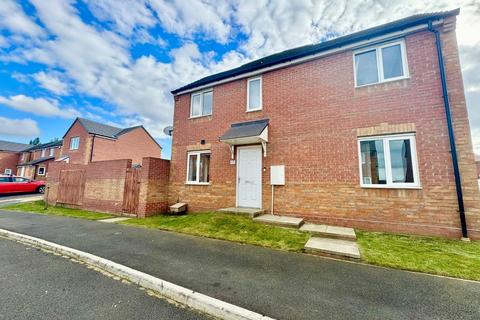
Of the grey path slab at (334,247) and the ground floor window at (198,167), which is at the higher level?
the ground floor window at (198,167)

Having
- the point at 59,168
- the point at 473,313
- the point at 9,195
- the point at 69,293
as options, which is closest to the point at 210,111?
the point at 69,293

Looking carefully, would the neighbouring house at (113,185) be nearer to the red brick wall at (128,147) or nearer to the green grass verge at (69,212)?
the green grass verge at (69,212)

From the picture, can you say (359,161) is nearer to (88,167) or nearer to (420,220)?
(420,220)

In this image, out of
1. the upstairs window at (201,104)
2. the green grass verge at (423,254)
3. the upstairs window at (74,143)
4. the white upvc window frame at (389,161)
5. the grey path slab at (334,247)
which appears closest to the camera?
the green grass verge at (423,254)

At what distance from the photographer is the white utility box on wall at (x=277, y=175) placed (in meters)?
8.24

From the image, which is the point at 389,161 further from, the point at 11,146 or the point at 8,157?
the point at 11,146

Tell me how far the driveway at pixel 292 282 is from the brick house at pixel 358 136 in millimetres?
3028

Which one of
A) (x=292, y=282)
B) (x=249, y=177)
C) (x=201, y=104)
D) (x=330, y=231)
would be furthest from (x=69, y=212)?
(x=330, y=231)

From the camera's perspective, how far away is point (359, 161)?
706cm

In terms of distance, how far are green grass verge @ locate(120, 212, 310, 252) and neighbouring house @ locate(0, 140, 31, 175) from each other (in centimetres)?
5007

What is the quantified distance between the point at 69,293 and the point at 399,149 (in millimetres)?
8718

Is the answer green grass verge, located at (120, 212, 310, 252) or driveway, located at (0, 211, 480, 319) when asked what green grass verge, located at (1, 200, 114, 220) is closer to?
green grass verge, located at (120, 212, 310, 252)

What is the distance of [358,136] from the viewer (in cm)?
712

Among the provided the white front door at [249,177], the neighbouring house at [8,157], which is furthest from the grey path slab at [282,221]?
the neighbouring house at [8,157]
